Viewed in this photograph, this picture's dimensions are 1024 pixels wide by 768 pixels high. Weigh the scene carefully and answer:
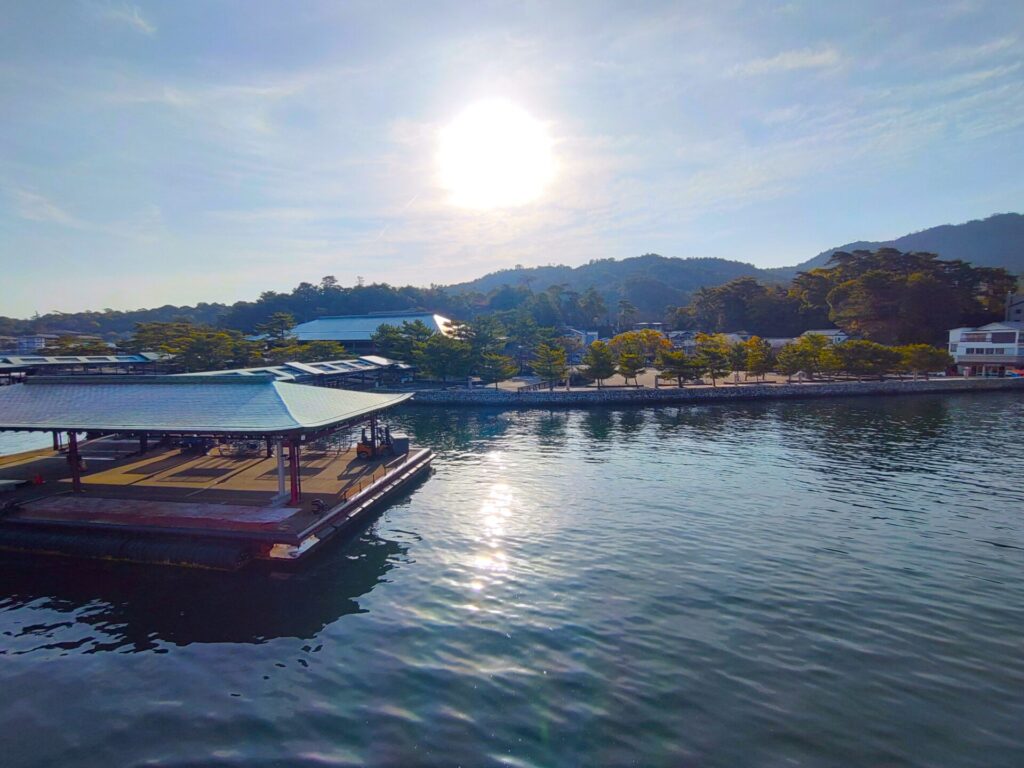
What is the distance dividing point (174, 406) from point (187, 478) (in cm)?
359

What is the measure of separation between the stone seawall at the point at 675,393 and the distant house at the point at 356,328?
845 inches

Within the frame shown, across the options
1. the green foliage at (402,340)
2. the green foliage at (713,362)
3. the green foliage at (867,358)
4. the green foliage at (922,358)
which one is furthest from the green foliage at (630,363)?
the green foliage at (922,358)

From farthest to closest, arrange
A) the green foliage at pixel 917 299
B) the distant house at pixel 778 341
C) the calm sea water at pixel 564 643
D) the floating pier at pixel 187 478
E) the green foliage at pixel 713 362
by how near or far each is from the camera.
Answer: the distant house at pixel 778 341
the green foliage at pixel 917 299
the green foliage at pixel 713 362
the floating pier at pixel 187 478
the calm sea water at pixel 564 643

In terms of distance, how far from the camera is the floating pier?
16219mm

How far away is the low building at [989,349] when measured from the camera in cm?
6334

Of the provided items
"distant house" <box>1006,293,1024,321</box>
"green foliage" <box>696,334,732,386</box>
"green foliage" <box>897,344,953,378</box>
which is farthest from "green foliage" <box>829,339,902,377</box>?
"distant house" <box>1006,293,1024,321</box>

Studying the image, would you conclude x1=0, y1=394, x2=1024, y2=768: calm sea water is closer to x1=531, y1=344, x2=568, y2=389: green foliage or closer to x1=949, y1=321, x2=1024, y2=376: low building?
x1=531, y1=344, x2=568, y2=389: green foliage

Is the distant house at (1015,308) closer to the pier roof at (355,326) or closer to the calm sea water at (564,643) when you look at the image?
the calm sea water at (564,643)

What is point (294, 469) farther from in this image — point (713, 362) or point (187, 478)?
point (713, 362)

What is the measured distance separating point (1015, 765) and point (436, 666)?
32.8 feet

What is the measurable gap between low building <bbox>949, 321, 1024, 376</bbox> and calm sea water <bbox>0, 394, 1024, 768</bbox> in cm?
5623

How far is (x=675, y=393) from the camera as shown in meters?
53.8

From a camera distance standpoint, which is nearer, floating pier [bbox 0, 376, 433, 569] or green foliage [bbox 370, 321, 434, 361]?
floating pier [bbox 0, 376, 433, 569]

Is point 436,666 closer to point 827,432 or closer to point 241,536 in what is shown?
point 241,536
